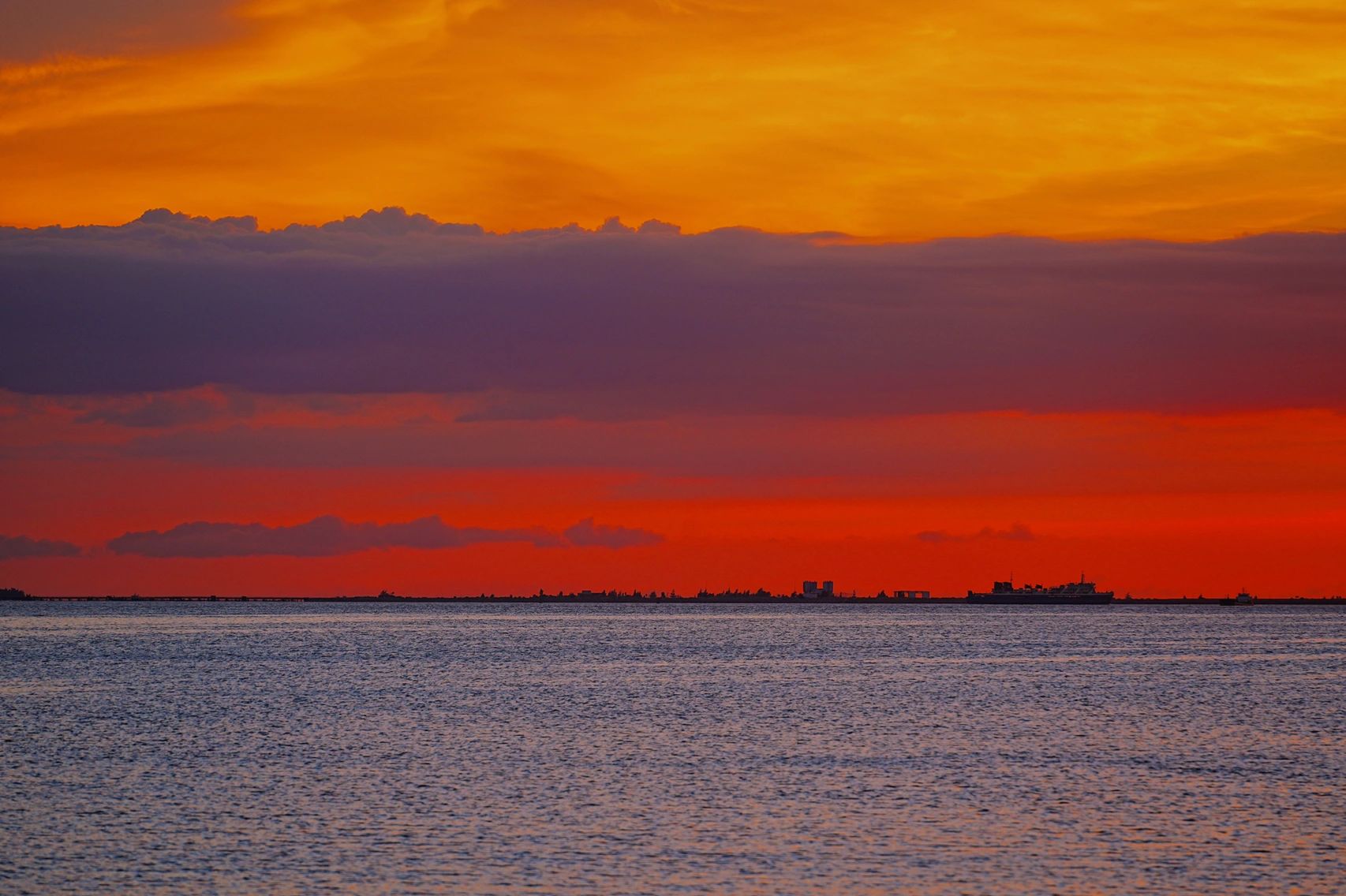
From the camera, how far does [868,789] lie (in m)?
64.5

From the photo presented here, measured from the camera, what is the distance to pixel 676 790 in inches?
2569

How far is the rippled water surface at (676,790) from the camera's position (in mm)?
48219

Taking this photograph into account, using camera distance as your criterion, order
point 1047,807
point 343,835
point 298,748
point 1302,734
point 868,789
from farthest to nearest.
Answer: point 1302,734
point 298,748
point 868,789
point 1047,807
point 343,835

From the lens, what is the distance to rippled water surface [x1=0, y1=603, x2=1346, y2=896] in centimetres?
4822

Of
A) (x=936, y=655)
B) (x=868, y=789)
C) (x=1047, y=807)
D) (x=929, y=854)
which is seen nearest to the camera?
(x=929, y=854)

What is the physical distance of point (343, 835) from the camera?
180 feet

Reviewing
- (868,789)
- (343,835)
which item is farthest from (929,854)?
(343,835)

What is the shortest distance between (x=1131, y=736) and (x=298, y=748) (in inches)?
1733

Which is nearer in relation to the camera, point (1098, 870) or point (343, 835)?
point (1098, 870)

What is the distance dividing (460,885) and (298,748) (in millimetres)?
38196

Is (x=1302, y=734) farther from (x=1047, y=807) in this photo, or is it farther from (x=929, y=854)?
(x=929, y=854)

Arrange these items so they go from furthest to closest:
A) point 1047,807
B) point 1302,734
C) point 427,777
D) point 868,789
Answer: point 1302,734 < point 427,777 < point 868,789 < point 1047,807

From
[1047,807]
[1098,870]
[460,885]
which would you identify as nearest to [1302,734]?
[1047,807]

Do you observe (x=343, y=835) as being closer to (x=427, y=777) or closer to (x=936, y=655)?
(x=427, y=777)
